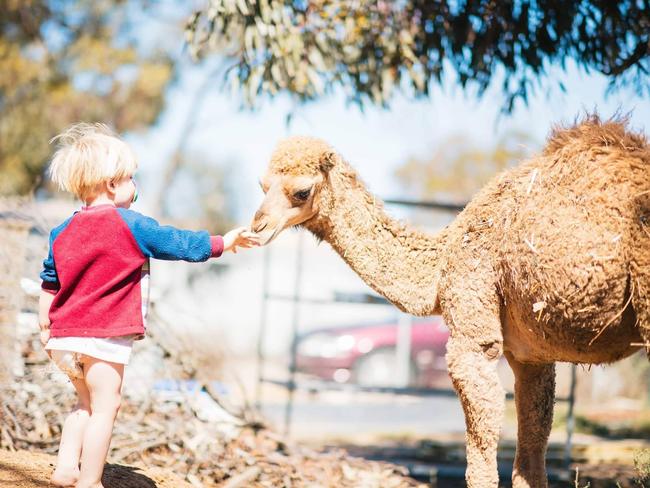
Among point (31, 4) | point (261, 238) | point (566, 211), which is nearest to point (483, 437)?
point (566, 211)

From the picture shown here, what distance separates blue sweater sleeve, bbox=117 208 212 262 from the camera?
376cm

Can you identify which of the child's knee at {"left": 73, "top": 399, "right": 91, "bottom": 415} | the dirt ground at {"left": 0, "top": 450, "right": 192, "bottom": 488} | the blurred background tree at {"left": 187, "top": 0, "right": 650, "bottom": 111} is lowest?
the dirt ground at {"left": 0, "top": 450, "right": 192, "bottom": 488}

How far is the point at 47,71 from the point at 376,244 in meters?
18.4

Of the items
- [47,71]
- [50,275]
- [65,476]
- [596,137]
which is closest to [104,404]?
[65,476]

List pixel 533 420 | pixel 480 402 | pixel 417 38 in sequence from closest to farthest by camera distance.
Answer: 1. pixel 480 402
2. pixel 533 420
3. pixel 417 38

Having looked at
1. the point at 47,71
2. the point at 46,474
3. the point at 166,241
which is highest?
the point at 47,71

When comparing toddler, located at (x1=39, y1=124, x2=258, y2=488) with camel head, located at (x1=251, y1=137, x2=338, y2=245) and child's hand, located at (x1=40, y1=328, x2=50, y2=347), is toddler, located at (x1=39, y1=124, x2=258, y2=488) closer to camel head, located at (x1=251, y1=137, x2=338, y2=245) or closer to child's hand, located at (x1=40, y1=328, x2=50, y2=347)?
child's hand, located at (x1=40, y1=328, x2=50, y2=347)

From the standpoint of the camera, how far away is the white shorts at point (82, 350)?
3674 millimetres

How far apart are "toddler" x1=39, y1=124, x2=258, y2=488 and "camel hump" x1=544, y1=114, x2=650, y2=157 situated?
1874 millimetres

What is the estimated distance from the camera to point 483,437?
414cm

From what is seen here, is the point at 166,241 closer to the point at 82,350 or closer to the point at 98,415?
the point at 82,350

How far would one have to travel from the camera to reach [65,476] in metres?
3.85

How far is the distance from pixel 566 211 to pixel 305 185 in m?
1.40

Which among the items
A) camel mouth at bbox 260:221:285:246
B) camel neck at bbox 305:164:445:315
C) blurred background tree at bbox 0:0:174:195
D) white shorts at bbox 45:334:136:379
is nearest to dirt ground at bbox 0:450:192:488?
white shorts at bbox 45:334:136:379
